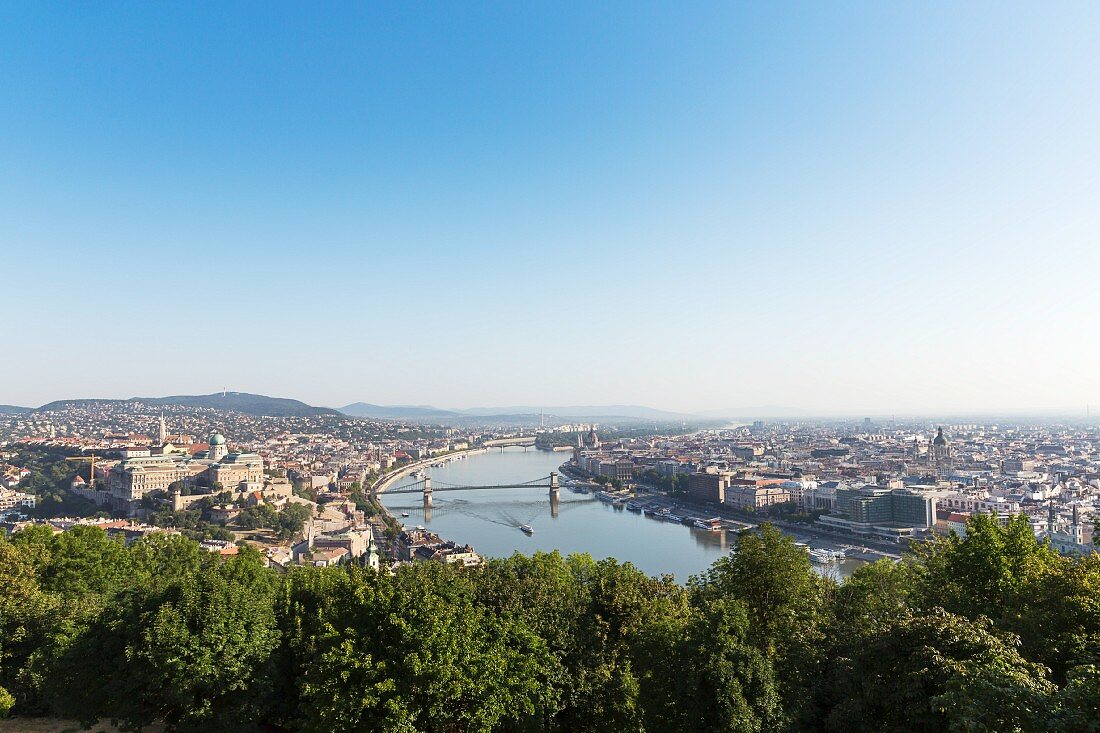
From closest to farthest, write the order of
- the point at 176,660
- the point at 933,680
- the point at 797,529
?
the point at 933,680, the point at 176,660, the point at 797,529

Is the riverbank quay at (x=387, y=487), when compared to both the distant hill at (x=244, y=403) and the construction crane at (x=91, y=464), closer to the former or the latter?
the construction crane at (x=91, y=464)

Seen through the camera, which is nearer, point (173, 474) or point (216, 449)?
point (173, 474)

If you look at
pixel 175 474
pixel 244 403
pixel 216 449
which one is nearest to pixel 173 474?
pixel 175 474

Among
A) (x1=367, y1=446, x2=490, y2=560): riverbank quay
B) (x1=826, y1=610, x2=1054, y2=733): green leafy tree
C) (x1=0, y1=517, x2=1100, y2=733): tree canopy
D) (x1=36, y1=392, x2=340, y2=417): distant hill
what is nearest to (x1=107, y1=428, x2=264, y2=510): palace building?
(x1=367, y1=446, x2=490, y2=560): riverbank quay

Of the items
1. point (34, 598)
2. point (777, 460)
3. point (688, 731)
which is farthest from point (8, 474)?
point (777, 460)

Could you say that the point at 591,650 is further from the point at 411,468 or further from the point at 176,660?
the point at 411,468

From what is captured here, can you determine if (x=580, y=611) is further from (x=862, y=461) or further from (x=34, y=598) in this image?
(x=862, y=461)

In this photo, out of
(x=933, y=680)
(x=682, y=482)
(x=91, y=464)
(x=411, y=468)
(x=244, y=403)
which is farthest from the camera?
(x=244, y=403)
